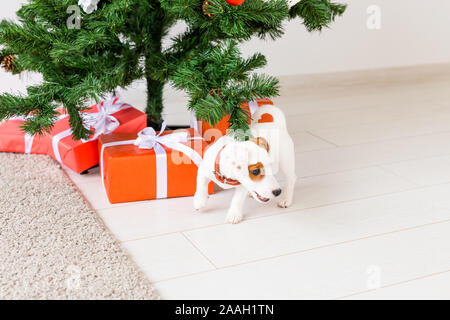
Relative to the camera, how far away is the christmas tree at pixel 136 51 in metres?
1.07

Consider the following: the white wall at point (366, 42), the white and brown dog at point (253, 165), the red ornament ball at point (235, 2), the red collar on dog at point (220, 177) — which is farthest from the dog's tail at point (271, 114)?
the white wall at point (366, 42)

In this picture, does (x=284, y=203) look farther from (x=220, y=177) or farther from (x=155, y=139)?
(x=155, y=139)

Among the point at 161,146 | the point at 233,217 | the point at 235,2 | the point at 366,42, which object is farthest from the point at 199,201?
the point at 366,42

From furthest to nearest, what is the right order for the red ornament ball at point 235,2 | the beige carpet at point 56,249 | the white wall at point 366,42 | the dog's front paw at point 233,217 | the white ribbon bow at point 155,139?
the white wall at point 366,42, the white ribbon bow at point 155,139, the dog's front paw at point 233,217, the red ornament ball at point 235,2, the beige carpet at point 56,249

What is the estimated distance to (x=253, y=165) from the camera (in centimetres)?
105

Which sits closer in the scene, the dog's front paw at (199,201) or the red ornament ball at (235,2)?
the red ornament ball at (235,2)

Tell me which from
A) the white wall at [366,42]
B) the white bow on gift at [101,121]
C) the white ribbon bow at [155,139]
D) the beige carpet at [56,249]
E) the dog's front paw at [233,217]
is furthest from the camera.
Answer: the white wall at [366,42]

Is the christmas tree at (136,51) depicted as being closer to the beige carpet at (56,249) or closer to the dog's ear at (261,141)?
the dog's ear at (261,141)

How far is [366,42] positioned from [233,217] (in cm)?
151

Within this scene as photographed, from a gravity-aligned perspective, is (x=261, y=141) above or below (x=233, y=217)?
above

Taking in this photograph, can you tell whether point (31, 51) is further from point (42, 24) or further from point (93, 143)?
point (93, 143)

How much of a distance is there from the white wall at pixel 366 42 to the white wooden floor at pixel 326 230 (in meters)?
0.55

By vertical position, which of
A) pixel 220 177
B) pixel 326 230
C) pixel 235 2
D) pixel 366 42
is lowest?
pixel 326 230
